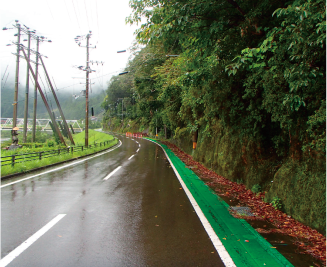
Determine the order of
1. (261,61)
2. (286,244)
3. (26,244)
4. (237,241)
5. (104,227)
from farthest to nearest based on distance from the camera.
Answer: (261,61), (104,227), (237,241), (286,244), (26,244)

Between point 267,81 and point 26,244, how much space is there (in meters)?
5.74

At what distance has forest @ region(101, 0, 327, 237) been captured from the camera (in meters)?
4.14

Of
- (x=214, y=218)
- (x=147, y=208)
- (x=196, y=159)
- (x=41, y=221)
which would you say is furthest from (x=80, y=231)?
(x=196, y=159)

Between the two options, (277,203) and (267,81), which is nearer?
(267,81)

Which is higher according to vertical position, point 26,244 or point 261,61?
point 261,61

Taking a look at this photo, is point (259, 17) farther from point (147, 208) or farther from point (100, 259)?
point (100, 259)

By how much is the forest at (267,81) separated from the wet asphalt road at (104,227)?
98.3 inches

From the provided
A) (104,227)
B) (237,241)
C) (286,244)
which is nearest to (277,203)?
(286,244)

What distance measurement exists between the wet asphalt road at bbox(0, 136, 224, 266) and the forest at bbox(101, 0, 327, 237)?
8.19 ft

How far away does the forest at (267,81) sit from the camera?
414 centimetres

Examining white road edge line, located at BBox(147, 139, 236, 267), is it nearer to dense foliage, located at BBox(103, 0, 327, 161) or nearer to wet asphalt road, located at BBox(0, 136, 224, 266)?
wet asphalt road, located at BBox(0, 136, 224, 266)

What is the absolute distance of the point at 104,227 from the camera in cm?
466

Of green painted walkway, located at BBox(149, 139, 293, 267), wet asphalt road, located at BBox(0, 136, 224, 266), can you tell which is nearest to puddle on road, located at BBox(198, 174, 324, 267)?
green painted walkway, located at BBox(149, 139, 293, 267)

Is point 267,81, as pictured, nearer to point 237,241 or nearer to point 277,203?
point 277,203
